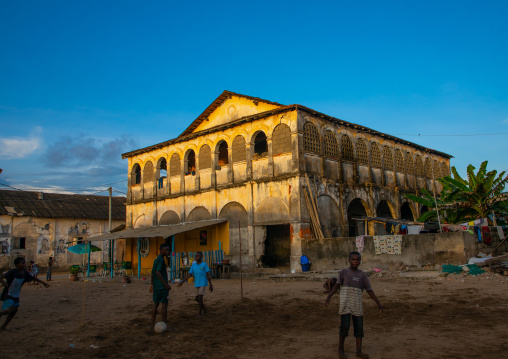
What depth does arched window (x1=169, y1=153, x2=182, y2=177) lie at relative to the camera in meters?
26.1

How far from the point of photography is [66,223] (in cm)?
3566

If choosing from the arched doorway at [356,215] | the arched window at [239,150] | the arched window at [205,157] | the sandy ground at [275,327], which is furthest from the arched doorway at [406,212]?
the sandy ground at [275,327]

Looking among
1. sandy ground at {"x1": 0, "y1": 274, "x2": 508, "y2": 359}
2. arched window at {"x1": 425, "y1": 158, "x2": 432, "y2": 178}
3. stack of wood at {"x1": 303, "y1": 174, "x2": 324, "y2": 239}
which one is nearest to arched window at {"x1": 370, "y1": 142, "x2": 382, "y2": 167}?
arched window at {"x1": 425, "y1": 158, "x2": 432, "y2": 178}

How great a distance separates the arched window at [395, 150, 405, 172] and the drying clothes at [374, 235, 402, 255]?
416 inches

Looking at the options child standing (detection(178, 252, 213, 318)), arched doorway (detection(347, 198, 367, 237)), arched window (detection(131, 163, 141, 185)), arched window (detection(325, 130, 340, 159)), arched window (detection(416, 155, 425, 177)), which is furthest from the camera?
arched window (detection(131, 163, 141, 185))

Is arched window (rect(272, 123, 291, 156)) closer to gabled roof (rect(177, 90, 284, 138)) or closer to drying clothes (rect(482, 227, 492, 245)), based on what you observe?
gabled roof (rect(177, 90, 284, 138))

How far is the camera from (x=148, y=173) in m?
27.9

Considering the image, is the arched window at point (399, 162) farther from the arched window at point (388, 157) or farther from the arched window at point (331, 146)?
the arched window at point (331, 146)

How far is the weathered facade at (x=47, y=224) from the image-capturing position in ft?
106

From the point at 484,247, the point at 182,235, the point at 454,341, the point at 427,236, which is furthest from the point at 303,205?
the point at 454,341

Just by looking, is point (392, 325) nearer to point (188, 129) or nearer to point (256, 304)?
point (256, 304)

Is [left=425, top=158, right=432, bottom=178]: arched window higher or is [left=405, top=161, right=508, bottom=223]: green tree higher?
[left=425, top=158, right=432, bottom=178]: arched window

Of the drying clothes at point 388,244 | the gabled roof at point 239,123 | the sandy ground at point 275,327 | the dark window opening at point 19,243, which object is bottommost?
the sandy ground at point 275,327

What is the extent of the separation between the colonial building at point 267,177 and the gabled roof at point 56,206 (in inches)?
401
